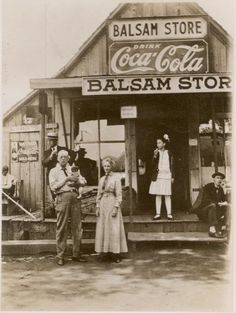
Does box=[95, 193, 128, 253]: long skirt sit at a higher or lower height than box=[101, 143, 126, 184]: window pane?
lower

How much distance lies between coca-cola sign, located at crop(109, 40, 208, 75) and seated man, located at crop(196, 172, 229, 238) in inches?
64.8

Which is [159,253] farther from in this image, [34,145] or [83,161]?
[34,145]

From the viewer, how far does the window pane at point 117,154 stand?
289 inches

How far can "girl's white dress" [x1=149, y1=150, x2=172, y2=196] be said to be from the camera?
674cm

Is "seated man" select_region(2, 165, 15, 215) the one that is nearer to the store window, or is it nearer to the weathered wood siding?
the store window

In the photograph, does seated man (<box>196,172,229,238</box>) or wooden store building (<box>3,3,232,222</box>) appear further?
wooden store building (<box>3,3,232,222</box>)

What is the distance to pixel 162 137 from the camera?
304 inches

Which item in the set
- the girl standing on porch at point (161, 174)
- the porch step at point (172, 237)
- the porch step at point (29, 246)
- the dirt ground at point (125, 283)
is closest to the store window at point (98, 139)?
the girl standing on porch at point (161, 174)

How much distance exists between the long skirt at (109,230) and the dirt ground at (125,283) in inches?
7.6

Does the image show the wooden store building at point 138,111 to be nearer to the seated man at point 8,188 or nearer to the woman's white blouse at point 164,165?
the seated man at point 8,188

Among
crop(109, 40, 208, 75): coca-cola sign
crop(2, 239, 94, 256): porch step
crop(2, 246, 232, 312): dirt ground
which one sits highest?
crop(109, 40, 208, 75): coca-cola sign

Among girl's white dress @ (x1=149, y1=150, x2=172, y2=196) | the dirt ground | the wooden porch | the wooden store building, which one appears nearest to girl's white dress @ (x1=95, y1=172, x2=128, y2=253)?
the dirt ground

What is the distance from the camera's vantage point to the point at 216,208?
5949mm

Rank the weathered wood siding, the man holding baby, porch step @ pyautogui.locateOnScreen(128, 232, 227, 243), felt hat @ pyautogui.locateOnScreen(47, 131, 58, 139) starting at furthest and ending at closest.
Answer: felt hat @ pyautogui.locateOnScreen(47, 131, 58, 139) < the weathered wood siding < porch step @ pyautogui.locateOnScreen(128, 232, 227, 243) < the man holding baby
